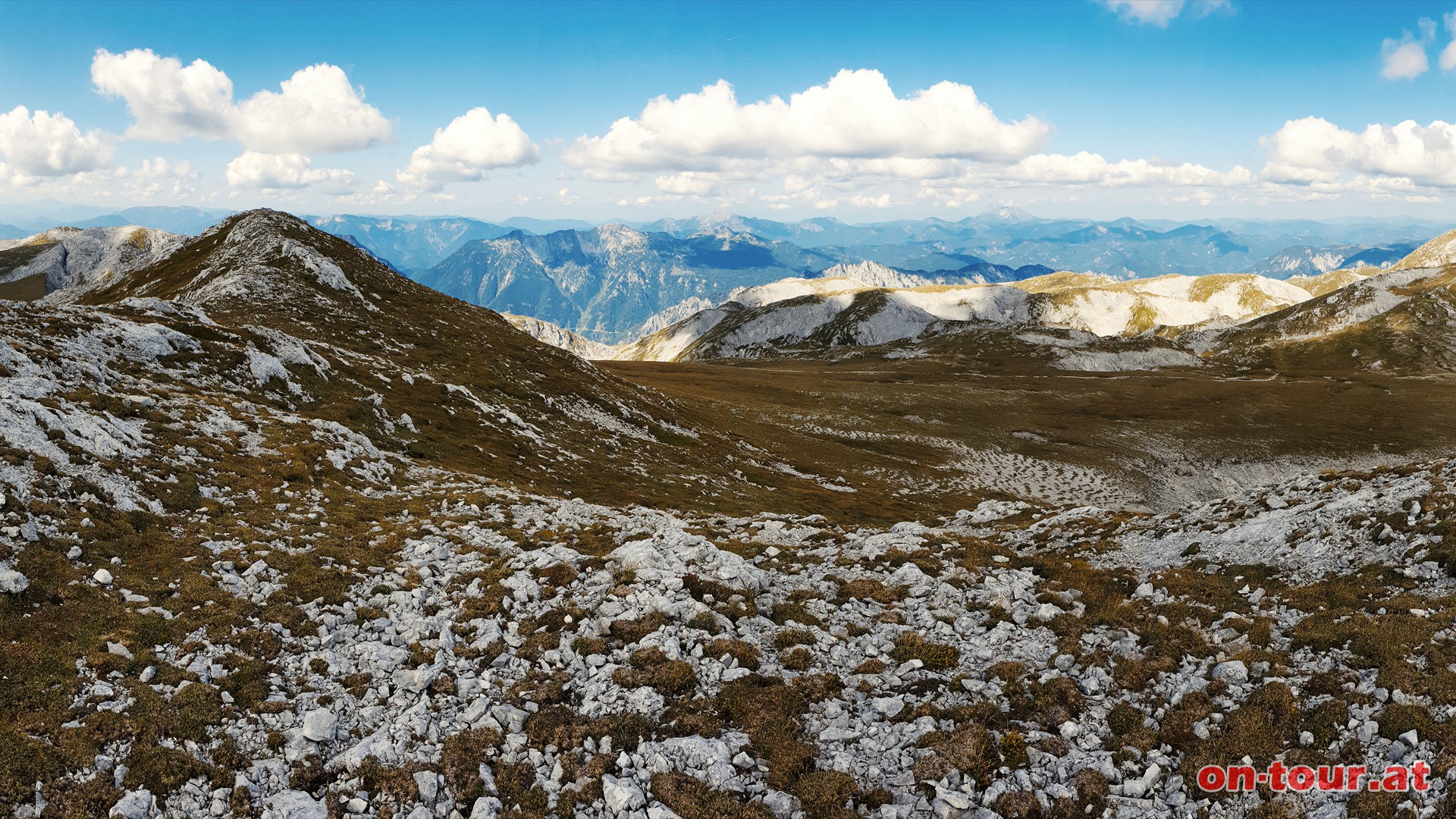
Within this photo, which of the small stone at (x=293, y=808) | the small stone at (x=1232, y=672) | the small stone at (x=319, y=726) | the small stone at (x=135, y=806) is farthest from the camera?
the small stone at (x=1232, y=672)

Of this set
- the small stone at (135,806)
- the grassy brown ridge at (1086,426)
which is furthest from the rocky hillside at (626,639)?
the grassy brown ridge at (1086,426)

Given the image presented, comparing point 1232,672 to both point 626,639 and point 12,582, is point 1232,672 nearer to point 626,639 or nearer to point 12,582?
point 626,639

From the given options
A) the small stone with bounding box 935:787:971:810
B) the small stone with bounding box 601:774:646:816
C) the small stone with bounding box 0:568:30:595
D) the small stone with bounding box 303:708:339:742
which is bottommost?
the small stone with bounding box 601:774:646:816

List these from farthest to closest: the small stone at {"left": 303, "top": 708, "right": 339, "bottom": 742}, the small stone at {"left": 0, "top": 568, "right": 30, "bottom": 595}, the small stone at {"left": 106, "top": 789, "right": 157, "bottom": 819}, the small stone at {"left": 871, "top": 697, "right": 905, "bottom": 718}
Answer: the small stone at {"left": 0, "top": 568, "right": 30, "bottom": 595}, the small stone at {"left": 871, "top": 697, "right": 905, "bottom": 718}, the small stone at {"left": 303, "top": 708, "right": 339, "bottom": 742}, the small stone at {"left": 106, "top": 789, "right": 157, "bottom": 819}

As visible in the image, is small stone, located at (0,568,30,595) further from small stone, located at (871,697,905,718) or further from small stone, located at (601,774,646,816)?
small stone, located at (871,697,905,718)

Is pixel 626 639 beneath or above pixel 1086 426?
above

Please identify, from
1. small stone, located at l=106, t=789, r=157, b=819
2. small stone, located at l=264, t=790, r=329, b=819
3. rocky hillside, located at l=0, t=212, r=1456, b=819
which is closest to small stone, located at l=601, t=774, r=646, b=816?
rocky hillside, located at l=0, t=212, r=1456, b=819

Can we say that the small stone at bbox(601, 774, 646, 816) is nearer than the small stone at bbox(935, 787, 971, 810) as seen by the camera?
No

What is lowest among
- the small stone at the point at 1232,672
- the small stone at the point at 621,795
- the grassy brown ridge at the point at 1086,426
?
the grassy brown ridge at the point at 1086,426

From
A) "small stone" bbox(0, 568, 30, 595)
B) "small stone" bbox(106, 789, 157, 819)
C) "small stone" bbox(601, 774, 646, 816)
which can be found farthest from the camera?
"small stone" bbox(0, 568, 30, 595)

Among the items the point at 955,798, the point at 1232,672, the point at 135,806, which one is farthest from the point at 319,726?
the point at 1232,672

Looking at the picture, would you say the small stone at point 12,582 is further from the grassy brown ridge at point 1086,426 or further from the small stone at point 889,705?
the grassy brown ridge at point 1086,426

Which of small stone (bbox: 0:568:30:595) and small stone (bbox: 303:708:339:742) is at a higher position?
small stone (bbox: 0:568:30:595)

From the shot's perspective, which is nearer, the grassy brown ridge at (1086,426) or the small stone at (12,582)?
the small stone at (12,582)
